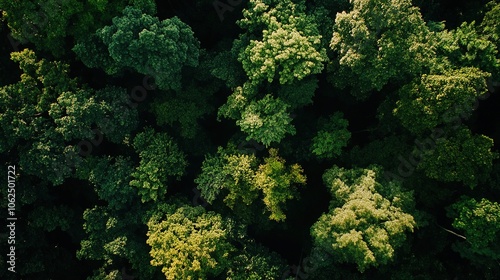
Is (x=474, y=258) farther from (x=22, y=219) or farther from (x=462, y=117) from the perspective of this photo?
(x=22, y=219)

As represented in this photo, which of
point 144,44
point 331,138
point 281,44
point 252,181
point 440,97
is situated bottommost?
point 440,97

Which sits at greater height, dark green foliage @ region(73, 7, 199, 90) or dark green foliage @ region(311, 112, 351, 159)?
dark green foliage @ region(73, 7, 199, 90)

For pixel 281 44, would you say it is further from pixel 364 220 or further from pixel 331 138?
pixel 364 220

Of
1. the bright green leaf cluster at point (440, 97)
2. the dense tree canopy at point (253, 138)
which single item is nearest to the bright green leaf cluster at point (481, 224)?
the dense tree canopy at point (253, 138)

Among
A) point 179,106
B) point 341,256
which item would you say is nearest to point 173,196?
point 179,106

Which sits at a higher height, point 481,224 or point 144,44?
point 144,44

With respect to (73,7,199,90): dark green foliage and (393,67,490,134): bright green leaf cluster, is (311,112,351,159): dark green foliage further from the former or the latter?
(73,7,199,90): dark green foliage

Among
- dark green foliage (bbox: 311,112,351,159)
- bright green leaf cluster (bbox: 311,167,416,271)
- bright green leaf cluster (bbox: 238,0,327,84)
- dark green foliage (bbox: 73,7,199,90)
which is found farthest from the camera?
dark green foliage (bbox: 311,112,351,159)

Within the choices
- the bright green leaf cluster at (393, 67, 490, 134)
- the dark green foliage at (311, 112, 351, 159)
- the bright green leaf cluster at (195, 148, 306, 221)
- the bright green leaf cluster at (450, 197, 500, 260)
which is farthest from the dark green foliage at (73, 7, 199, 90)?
the bright green leaf cluster at (450, 197, 500, 260)

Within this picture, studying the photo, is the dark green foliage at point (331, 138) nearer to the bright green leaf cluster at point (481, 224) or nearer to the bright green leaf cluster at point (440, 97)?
the bright green leaf cluster at point (440, 97)

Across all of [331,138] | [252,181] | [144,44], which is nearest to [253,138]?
[252,181]

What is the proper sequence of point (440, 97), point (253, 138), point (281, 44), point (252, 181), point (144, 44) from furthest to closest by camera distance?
1. point (253, 138)
2. point (252, 181)
3. point (281, 44)
4. point (144, 44)
5. point (440, 97)
